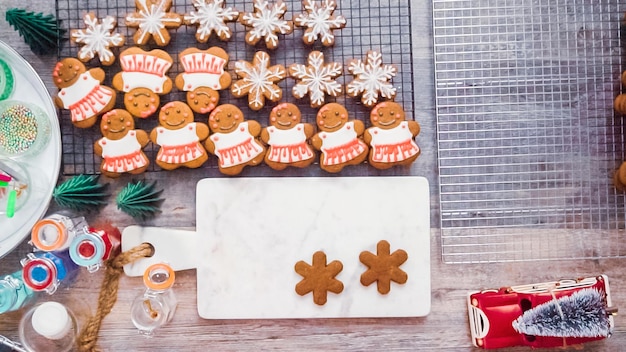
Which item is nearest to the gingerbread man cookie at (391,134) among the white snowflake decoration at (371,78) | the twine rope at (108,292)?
the white snowflake decoration at (371,78)

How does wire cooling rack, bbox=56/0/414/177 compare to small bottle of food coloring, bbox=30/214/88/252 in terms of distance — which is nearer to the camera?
small bottle of food coloring, bbox=30/214/88/252

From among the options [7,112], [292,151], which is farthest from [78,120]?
[292,151]

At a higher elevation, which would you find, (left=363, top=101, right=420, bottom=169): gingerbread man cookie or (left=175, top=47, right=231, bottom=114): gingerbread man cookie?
(left=175, top=47, right=231, bottom=114): gingerbread man cookie

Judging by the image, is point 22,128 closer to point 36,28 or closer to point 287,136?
point 36,28

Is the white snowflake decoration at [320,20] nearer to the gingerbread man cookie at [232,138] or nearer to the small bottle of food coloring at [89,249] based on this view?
the gingerbread man cookie at [232,138]

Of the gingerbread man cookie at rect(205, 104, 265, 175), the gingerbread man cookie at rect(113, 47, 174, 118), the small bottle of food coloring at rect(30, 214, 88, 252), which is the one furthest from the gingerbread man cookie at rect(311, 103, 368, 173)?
the small bottle of food coloring at rect(30, 214, 88, 252)

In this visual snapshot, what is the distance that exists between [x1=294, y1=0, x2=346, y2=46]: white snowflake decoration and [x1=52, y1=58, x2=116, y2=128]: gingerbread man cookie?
1.71 ft

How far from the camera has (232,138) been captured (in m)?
1.53

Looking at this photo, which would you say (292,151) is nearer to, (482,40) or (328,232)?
(328,232)

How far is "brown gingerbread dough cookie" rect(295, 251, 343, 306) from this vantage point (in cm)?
157

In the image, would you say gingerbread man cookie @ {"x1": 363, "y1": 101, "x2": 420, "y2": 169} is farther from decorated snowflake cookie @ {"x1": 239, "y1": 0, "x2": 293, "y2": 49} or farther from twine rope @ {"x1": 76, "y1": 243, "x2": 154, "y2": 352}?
twine rope @ {"x1": 76, "y1": 243, "x2": 154, "y2": 352}

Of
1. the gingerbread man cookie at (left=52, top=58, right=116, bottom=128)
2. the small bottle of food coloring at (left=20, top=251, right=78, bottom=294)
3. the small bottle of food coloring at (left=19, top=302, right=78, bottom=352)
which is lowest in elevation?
the small bottle of food coloring at (left=19, top=302, right=78, bottom=352)

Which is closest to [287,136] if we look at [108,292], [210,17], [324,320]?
[210,17]

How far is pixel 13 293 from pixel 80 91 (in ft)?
1.76
